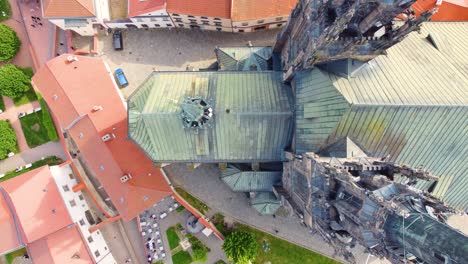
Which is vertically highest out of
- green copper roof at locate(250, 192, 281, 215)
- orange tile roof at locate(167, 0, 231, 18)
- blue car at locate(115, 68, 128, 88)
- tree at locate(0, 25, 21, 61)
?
orange tile roof at locate(167, 0, 231, 18)

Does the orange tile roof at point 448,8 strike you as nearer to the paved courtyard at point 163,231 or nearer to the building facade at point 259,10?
the building facade at point 259,10

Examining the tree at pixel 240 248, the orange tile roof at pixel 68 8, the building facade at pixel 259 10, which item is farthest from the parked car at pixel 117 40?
the tree at pixel 240 248

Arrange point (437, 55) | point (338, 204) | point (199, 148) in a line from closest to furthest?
point (338, 204), point (437, 55), point (199, 148)

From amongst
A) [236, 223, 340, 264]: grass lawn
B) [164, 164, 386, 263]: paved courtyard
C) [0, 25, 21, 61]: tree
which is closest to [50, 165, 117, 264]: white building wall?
[164, 164, 386, 263]: paved courtyard

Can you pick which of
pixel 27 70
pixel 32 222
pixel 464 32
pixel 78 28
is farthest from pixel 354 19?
pixel 27 70

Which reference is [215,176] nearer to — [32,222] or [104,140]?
[104,140]

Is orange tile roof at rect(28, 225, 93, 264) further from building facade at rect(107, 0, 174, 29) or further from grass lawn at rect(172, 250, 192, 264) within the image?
building facade at rect(107, 0, 174, 29)
